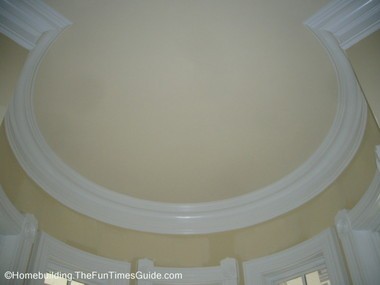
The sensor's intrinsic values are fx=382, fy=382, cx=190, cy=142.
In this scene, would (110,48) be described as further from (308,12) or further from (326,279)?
(326,279)

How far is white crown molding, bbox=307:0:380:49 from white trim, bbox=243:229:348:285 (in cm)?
179

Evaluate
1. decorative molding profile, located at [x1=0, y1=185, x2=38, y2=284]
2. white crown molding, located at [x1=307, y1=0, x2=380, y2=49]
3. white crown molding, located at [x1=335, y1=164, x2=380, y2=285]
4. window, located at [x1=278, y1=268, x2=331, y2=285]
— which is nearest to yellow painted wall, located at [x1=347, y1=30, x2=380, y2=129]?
white crown molding, located at [x1=307, y1=0, x2=380, y2=49]

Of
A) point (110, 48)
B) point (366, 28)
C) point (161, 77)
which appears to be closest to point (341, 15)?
point (366, 28)

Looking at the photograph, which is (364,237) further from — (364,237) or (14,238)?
(14,238)

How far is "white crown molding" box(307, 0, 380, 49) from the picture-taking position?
2.20 meters

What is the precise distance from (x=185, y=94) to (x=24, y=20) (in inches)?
56.8

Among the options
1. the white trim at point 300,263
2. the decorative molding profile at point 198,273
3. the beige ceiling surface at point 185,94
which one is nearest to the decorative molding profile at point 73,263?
the decorative molding profile at point 198,273

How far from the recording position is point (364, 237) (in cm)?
306

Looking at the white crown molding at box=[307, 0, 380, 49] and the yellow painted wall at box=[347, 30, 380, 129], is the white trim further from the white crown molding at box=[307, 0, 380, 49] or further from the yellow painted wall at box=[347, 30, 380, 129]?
the white crown molding at box=[307, 0, 380, 49]

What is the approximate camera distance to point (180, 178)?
419 cm

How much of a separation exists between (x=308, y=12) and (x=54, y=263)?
3.00 m

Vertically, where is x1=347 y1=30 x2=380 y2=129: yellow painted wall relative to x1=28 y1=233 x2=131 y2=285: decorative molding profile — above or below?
above

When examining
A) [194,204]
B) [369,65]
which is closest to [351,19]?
[369,65]

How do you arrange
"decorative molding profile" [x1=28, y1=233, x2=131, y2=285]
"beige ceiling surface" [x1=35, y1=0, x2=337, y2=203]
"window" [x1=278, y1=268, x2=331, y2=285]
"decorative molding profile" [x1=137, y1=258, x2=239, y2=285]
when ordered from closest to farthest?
"beige ceiling surface" [x1=35, y1=0, x2=337, y2=203] → "decorative molding profile" [x1=28, y1=233, x2=131, y2=285] → "window" [x1=278, y1=268, x2=331, y2=285] → "decorative molding profile" [x1=137, y1=258, x2=239, y2=285]
